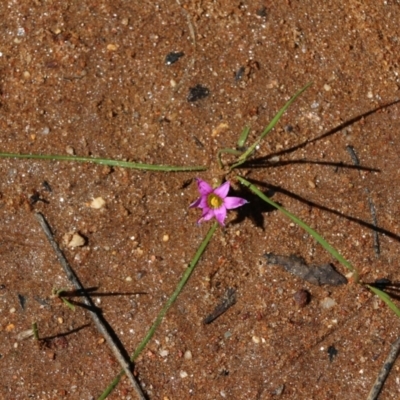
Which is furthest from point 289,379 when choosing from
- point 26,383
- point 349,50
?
point 349,50

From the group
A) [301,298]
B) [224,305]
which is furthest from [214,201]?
[301,298]

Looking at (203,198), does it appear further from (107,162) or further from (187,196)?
(107,162)

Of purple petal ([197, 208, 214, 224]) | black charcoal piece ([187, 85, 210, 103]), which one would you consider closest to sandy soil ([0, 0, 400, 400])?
black charcoal piece ([187, 85, 210, 103])

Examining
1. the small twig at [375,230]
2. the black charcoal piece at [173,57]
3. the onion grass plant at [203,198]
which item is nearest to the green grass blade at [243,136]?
the onion grass plant at [203,198]

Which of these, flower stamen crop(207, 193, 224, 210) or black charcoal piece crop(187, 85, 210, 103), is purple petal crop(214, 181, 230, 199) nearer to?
flower stamen crop(207, 193, 224, 210)

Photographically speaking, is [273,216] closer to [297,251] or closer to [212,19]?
[297,251]
